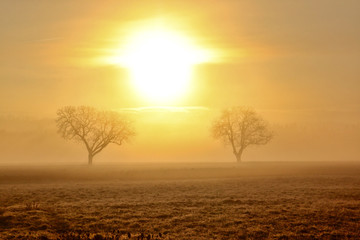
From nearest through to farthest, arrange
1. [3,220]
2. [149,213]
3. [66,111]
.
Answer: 1. [3,220]
2. [149,213]
3. [66,111]

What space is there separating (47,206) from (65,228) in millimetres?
8593

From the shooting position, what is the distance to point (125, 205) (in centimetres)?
3309

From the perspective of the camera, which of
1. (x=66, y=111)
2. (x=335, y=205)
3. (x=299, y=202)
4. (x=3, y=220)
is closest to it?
(x=3, y=220)

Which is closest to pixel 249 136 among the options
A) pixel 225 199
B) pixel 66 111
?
pixel 66 111

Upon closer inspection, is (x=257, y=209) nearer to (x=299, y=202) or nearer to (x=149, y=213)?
(x=299, y=202)

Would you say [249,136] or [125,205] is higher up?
[249,136]

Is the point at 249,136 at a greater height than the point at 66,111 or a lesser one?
lesser

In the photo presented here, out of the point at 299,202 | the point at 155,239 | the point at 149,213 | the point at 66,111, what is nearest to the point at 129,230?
the point at 155,239

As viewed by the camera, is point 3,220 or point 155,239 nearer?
point 155,239

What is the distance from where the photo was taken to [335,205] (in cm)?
3164

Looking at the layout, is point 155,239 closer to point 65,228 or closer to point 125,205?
point 65,228

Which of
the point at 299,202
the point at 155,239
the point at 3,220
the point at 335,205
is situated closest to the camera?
the point at 155,239

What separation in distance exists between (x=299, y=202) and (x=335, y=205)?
3.18 meters

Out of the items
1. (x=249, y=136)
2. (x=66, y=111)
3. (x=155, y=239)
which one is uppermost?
(x=66, y=111)
